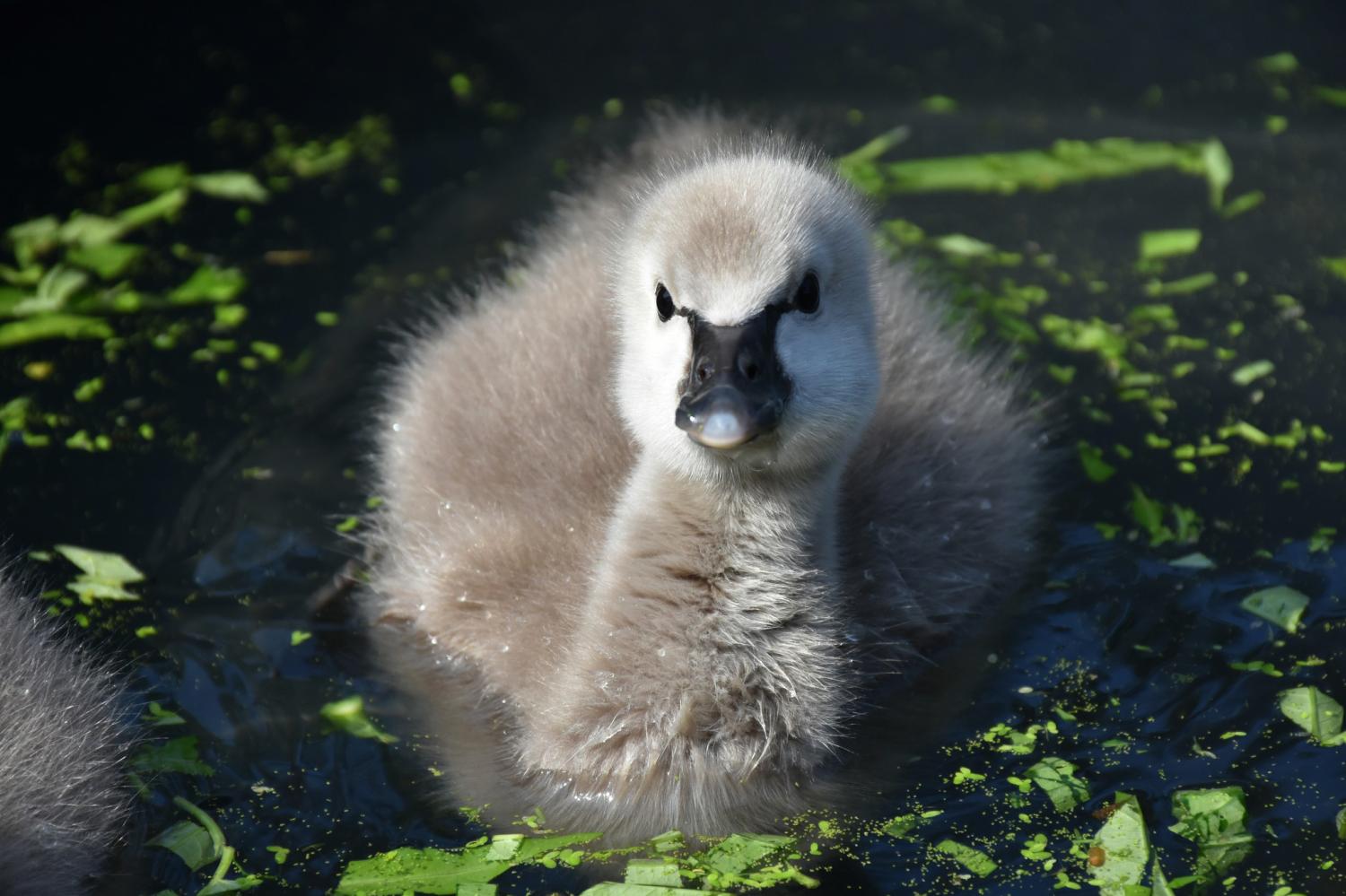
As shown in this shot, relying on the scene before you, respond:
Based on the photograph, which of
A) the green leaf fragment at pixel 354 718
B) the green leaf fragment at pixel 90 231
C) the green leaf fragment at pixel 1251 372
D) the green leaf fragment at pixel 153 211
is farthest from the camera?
the green leaf fragment at pixel 153 211

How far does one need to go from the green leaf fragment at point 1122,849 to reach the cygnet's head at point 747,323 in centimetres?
86

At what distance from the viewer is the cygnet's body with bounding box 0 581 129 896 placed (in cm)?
292

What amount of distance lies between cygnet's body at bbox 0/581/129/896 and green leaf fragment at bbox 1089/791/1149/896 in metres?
1.80

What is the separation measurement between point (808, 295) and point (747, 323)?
0.21 m

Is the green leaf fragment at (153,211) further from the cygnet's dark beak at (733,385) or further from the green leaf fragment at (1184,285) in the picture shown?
the green leaf fragment at (1184,285)

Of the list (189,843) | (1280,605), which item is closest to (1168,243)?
(1280,605)

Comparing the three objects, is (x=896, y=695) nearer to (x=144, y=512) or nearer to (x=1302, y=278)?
(x=144, y=512)

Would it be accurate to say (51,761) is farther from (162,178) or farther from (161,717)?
(162,178)

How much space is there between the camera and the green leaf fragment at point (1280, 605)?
3.75 metres

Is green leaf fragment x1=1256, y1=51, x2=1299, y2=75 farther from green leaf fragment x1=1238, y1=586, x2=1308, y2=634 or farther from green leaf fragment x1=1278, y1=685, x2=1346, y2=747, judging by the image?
green leaf fragment x1=1278, y1=685, x2=1346, y2=747

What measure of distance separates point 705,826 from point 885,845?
0.34m

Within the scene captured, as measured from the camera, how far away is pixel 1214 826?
3.20 metres

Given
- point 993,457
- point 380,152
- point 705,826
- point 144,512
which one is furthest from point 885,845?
point 380,152

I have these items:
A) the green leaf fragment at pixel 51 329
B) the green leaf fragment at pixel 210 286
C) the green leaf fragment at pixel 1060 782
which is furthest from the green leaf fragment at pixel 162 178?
the green leaf fragment at pixel 1060 782
